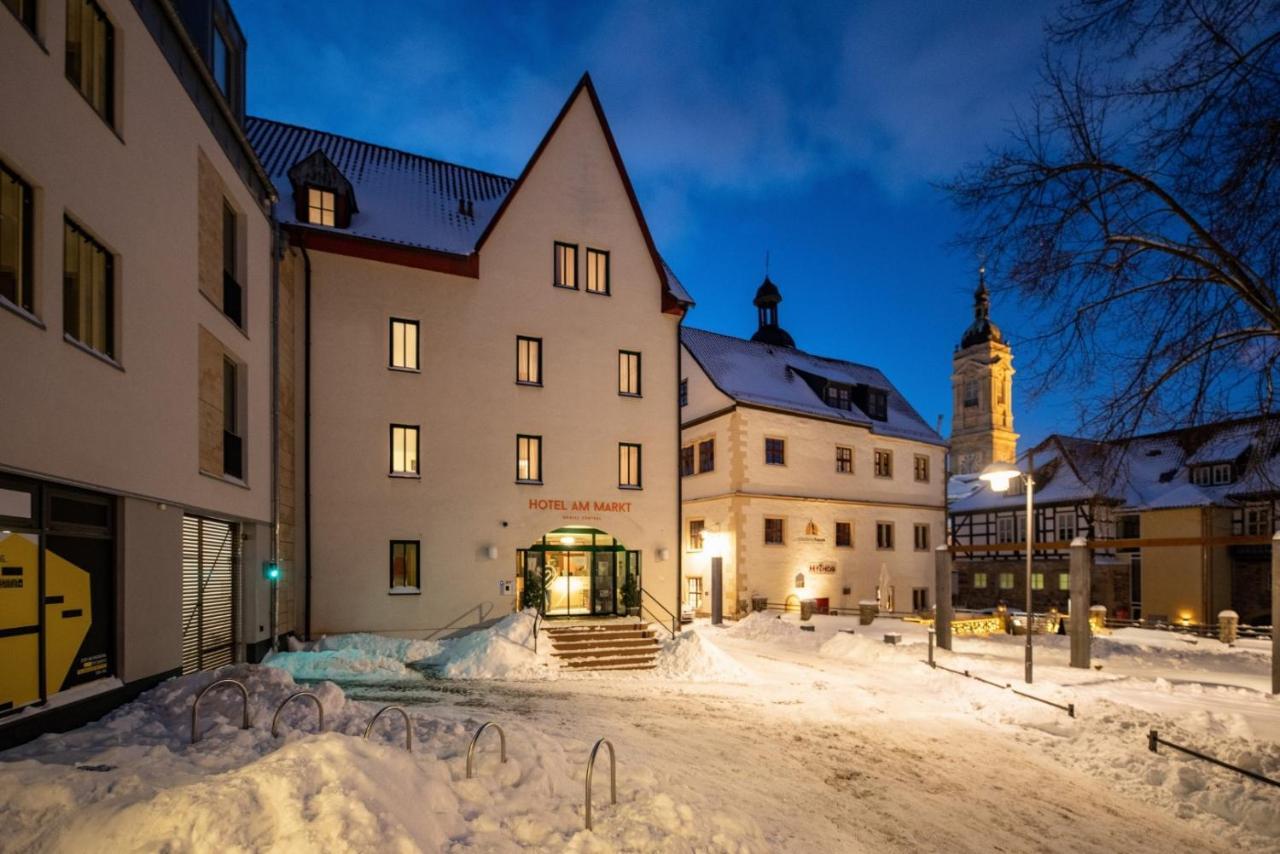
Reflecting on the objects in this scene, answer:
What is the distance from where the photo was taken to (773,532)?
35.8 m

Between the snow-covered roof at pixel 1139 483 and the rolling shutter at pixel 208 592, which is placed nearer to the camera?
the rolling shutter at pixel 208 592

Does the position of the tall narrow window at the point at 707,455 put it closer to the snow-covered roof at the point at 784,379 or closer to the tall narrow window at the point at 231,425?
the snow-covered roof at the point at 784,379

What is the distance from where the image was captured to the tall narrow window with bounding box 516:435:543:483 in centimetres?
2325

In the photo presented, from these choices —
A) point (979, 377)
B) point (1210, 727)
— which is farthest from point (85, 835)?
point (979, 377)

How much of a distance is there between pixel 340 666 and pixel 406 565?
15.1 feet

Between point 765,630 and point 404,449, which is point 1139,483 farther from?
point 404,449

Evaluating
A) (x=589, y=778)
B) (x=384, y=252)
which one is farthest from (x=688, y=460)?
(x=589, y=778)

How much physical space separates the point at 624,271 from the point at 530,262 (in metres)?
3.39

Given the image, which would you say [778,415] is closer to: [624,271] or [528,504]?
[624,271]

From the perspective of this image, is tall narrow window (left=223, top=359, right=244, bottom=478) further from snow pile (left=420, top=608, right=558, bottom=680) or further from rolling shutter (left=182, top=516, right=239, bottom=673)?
snow pile (left=420, top=608, right=558, bottom=680)

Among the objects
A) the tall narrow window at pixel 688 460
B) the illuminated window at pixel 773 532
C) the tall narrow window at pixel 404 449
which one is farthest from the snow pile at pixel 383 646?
the tall narrow window at pixel 688 460

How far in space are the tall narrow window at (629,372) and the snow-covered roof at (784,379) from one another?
36.6 ft

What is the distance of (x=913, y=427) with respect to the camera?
143 ft

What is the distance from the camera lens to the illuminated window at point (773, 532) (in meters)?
35.5
